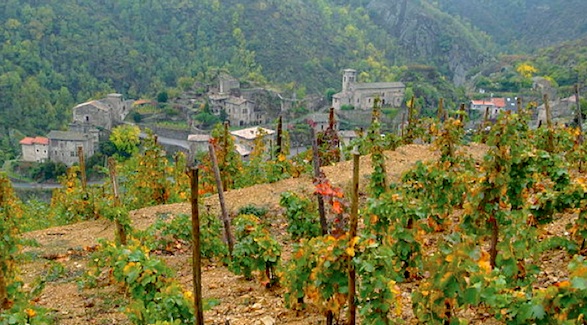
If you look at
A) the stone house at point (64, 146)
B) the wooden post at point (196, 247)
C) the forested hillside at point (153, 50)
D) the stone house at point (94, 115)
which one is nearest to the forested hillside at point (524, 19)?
the forested hillside at point (153, 50)

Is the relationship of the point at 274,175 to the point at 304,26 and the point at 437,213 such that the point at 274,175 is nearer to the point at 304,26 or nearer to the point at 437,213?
the point at 437,213

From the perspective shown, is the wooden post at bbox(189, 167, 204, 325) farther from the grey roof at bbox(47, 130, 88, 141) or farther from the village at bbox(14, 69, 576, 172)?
the grey roof at bbox(47, 130, 88, 141)

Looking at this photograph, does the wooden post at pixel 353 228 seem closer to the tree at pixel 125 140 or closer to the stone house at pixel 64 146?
the stone house at pixel 64 146

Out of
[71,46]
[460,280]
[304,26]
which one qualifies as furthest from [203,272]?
[304,26]

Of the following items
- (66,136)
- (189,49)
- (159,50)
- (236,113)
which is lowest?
(66,136)

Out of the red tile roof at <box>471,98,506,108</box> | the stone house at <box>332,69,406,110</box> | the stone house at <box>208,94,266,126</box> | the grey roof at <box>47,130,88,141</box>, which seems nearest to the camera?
the grey roof at <box>47,130,88,141</box>

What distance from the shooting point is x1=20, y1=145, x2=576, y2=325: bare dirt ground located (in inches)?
203

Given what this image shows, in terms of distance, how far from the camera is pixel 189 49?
7694 centimetres

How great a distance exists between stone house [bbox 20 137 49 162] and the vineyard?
37.2 metres

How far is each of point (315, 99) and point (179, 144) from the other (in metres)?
20.9

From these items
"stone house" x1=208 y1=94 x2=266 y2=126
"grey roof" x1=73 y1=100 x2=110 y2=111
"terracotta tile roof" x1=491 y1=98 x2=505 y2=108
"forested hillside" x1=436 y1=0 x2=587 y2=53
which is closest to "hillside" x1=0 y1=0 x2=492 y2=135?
"stone house" x1=208 y1=94 x2=266 y2=126

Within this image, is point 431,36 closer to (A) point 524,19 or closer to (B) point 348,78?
(A) point 524,19

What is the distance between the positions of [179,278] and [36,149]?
1632 inches

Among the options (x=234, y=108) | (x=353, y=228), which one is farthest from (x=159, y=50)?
(x=353, y=228)
